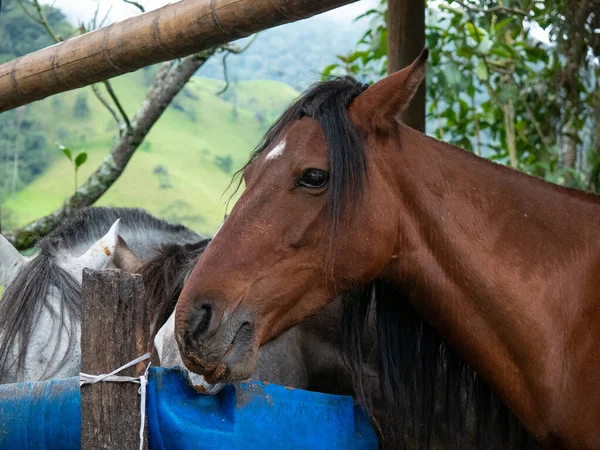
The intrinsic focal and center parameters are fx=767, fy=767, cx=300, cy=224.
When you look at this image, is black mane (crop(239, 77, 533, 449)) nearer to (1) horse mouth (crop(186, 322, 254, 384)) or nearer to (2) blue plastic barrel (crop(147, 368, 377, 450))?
(2) blue plastic barrel (crop(147, 368, 377, 450))

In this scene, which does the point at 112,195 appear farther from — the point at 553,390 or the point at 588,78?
the point at 553,390

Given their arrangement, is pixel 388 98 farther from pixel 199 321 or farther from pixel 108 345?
pixel 108 345

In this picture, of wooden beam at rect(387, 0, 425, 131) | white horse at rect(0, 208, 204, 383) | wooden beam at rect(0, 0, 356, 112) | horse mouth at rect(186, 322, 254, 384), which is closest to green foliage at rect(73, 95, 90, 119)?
wooden beam at rect(387, 0, 425, 131)

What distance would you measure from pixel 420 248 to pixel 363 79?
12.6ft

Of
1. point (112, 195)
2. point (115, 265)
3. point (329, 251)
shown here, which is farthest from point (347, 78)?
point (112, 195)

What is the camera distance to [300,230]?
2.15 metres

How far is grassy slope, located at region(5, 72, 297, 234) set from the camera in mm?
28438

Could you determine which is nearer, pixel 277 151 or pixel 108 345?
pixel 108 345

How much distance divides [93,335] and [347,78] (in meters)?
1.12

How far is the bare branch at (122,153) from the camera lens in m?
5.56

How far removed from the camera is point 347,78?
2420 mm

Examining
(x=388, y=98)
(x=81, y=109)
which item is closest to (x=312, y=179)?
(x=388, y=98)

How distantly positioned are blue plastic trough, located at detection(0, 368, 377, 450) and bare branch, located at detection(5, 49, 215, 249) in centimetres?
350

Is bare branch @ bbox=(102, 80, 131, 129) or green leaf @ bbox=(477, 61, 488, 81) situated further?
green leaf @ bbox=(477, 61, 488, 81)
